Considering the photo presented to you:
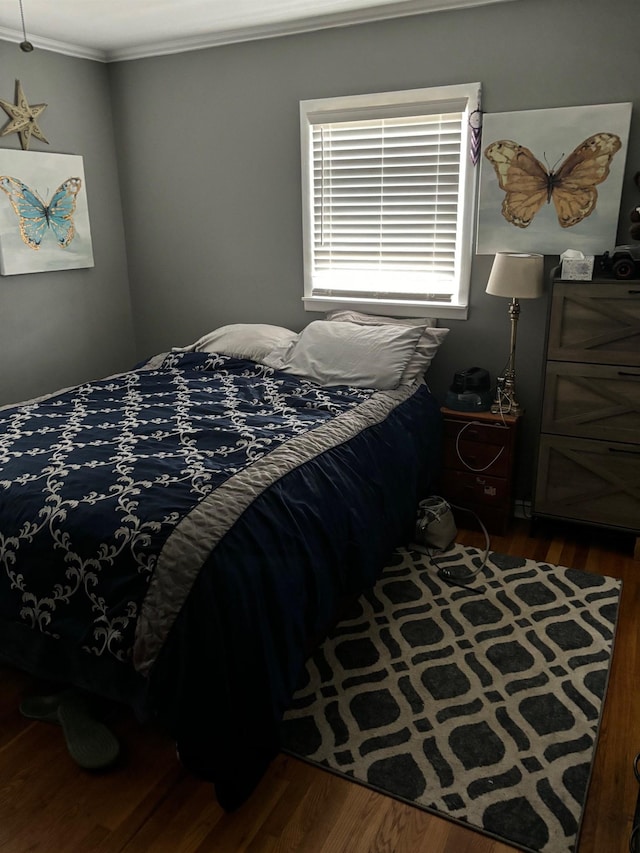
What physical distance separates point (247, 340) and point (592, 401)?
1834 mm

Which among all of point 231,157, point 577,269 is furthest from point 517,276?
point 231,157

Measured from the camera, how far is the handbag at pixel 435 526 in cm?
303

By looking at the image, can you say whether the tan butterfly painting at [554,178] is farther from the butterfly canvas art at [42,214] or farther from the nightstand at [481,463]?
the butterfly canvas art at [42,214]

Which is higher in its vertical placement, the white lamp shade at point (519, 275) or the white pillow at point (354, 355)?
the white lamp shade at point (519, 275)

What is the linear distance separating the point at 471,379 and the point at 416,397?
0.32 metres

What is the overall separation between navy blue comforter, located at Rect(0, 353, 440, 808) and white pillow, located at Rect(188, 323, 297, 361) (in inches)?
41.8

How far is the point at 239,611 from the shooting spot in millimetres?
1687

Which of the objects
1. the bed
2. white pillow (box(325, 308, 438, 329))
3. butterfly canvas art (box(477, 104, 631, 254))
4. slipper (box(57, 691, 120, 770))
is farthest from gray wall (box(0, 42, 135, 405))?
butterfly canvas art (box(477, 104, 631, 254))

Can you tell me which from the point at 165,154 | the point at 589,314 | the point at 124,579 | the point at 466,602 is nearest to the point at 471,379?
the point at 589,314

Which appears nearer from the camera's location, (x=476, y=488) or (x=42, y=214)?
(x=476, y=488)

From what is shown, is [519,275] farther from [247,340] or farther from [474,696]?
[474,696]

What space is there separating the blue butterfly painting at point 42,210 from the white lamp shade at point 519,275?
257 cm

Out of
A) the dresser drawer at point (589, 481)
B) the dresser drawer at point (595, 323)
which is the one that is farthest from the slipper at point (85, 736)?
the dresser drawer at point (595, 323)

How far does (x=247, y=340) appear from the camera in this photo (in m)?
3.65
